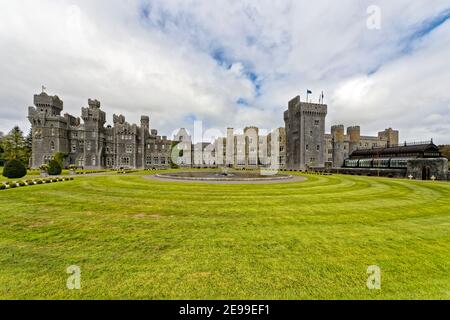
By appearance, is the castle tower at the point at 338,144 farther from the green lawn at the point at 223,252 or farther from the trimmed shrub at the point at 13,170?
the trimmed shrub at the point at 13,170

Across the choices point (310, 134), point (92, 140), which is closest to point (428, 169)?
point (310, 134)

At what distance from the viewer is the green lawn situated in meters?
4.52

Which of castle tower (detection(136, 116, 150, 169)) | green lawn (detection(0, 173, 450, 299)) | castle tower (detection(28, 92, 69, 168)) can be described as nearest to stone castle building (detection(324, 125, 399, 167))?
Result: castle tower (detection(136, 116, 150, 169))

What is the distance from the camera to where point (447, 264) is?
580cm

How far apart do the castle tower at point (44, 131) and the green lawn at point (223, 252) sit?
64.5 m

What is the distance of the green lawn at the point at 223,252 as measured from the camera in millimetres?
4520

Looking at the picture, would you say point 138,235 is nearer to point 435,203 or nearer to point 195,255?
point 195,255

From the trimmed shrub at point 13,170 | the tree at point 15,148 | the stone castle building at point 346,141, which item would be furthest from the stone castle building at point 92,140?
the stone castle building at point 346,141

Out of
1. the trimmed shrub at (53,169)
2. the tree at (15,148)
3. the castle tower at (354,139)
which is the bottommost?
the trimmed shrub at (53,169)

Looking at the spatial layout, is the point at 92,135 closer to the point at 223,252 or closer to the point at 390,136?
the point at 223,252

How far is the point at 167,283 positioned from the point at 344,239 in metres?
6.79

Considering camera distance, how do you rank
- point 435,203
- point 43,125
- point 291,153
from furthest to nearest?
point 291,153 < point 43,125 < point 435,203

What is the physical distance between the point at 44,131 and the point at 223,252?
3111 inches

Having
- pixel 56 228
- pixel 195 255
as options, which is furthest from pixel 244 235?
pixel 56 228
